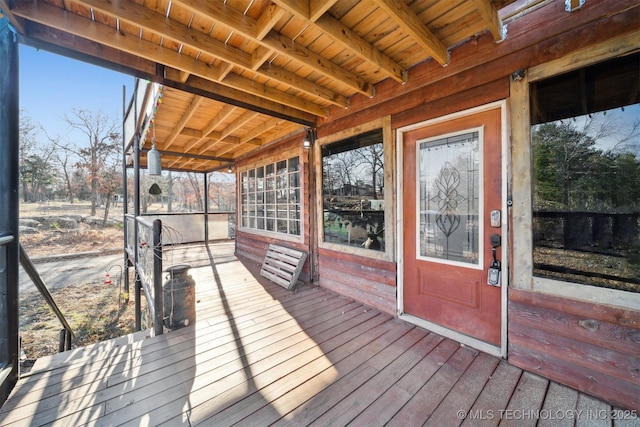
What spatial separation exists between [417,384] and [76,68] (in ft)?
66.8

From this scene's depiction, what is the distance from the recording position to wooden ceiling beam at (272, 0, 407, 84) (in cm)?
154

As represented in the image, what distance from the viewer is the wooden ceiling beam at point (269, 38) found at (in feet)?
5.12

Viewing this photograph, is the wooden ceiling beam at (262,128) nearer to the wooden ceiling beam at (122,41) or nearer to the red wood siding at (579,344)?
the wooden ceiling beam at (122,41)

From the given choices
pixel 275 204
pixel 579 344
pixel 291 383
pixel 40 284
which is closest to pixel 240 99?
pixel 275 204

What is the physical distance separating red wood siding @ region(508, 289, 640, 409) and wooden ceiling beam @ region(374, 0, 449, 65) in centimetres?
203

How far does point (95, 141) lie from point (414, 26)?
60.1 ft

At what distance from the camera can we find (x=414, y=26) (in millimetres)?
1704

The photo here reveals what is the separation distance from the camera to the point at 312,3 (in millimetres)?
1592

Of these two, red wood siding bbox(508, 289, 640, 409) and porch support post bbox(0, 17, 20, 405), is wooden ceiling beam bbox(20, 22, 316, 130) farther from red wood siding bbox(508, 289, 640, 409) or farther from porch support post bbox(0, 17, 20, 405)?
red wood siding bbox(508, 289, 640, 409)

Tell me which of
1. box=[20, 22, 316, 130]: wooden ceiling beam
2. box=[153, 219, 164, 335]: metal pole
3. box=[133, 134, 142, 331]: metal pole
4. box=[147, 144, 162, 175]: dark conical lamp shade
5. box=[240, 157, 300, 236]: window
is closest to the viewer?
box=[20, 22, 316, 130]: wooden ceiling beam

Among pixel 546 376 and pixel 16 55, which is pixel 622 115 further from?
pixel 16 55

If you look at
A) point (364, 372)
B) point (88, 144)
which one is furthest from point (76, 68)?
point (364, 372)

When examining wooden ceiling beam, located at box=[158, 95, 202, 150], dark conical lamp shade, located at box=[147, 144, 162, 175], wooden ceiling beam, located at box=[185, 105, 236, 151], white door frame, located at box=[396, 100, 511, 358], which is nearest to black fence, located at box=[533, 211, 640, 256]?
white door frame, located at box=[396, 100, 511, 358]

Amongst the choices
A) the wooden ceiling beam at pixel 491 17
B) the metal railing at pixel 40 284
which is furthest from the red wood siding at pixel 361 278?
the metal railing at pixel 40 284
